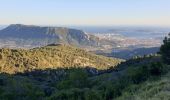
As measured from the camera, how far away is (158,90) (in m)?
21.8

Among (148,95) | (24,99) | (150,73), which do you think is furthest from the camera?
(24,99)

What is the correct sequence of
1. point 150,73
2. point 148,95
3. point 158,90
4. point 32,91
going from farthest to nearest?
1. point 32,91
2. point 150,73
3. point 158,90
4. point 148,95

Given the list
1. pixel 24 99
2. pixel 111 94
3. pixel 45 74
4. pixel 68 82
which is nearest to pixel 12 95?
pixel 24 99

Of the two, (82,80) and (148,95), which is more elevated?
(148,95)

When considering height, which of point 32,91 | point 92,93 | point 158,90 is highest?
point 158,90

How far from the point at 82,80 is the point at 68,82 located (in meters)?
2.41

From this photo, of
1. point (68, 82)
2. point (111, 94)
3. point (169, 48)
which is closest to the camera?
point (111, 94)

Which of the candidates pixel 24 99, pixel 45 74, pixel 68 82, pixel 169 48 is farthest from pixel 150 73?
pixel 45 74

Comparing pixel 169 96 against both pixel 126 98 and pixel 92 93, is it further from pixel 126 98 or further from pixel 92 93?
pixel 92 93

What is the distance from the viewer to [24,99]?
150ft

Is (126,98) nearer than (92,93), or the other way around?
(126,98)

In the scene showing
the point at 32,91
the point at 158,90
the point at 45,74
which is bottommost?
the point at 45,74

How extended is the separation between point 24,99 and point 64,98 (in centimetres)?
1158

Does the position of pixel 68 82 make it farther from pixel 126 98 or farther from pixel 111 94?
pixel 126 98
